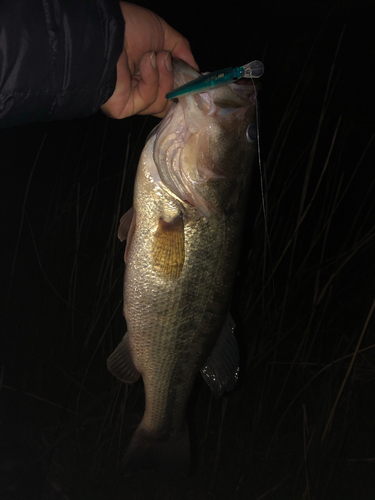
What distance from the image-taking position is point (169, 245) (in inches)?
51.2

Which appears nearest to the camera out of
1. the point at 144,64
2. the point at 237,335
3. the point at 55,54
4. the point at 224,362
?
the point at 55,54

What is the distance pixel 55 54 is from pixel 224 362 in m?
1.24

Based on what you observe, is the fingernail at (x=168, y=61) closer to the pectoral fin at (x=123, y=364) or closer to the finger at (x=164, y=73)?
the finger at (x=164, y=73)

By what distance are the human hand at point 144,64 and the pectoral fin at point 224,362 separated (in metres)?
0.90

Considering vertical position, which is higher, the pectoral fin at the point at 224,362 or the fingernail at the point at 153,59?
the fingernail at the point at 153,59

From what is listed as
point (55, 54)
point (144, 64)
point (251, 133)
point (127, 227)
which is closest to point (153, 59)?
point (144, 64)

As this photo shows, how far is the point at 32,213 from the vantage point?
16.5ft

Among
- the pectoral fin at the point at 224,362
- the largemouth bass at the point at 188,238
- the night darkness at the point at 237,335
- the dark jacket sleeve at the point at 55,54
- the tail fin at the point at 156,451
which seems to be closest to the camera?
the dark jacket sleeve at the point at 55,54

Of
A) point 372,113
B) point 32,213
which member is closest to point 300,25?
point 372,113

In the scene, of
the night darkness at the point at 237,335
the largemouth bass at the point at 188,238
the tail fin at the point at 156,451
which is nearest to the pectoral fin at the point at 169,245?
Answer: the largemouth bass at the point at 188,238

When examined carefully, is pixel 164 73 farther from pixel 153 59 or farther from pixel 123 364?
pixel 123 364

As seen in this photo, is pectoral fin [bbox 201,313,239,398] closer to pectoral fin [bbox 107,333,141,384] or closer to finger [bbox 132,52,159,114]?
pectoral fin [bbox 107,333,141,384]

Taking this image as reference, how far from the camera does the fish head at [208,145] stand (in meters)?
1.25

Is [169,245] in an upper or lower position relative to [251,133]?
lower
